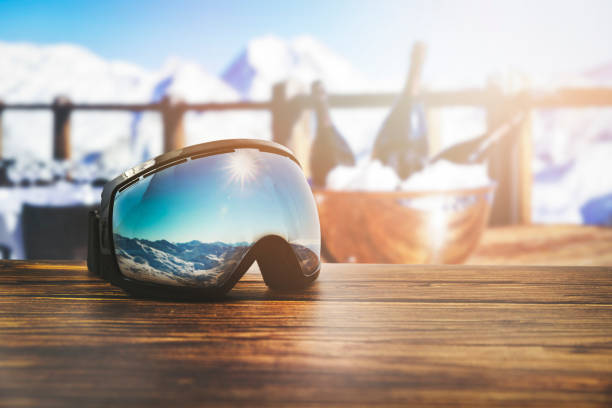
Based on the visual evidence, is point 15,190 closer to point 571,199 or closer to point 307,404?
point 307,404

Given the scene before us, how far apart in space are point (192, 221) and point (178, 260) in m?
0.03

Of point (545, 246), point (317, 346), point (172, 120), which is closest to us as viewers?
point (317, 346)

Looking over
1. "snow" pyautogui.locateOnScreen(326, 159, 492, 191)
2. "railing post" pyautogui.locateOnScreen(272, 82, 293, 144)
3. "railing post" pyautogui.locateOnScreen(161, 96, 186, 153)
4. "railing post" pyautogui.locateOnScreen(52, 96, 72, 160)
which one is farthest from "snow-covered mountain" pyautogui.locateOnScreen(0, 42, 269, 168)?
"snow" pyautogui.locateOnScreen(326, 159, 492, 191)

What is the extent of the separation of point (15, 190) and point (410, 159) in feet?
4.26

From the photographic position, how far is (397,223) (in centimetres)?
81

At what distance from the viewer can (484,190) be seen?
2.92 ft

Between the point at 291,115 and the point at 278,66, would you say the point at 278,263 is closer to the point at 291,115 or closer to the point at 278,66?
the point at 291,115

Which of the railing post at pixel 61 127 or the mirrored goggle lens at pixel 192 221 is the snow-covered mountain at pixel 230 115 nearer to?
the railing post at pixel 61 127

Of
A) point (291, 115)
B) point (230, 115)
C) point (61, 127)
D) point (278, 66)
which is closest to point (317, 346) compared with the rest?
point (291, 115)

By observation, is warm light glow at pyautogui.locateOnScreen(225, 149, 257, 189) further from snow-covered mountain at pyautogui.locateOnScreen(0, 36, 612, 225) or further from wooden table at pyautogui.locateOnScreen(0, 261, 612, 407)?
snow-covered mountain at pyautogui.locateOnScreen(0, 36, 612, 225)

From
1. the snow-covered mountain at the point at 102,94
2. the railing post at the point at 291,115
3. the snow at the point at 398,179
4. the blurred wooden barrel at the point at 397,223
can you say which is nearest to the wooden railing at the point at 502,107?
the railing post at the point at 291,115

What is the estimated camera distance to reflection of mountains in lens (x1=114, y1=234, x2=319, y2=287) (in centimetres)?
34

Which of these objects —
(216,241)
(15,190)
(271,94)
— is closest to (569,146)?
(271,94)

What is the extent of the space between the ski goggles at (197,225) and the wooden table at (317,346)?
0.06ft
